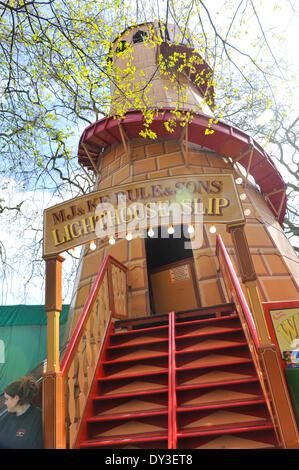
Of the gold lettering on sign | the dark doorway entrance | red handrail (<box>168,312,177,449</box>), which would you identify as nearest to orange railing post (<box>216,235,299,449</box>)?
the gold lettering on sign

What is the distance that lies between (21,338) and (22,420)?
6.67m

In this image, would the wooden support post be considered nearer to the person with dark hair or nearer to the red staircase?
the person with dark hair

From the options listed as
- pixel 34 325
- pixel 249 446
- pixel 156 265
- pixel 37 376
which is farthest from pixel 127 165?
pixel 249 446

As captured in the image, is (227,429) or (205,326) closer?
(227,429)

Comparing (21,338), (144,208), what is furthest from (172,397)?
(21,338)

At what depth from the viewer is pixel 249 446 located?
282 cm

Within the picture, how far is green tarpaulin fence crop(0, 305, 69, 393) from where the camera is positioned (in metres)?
8.62

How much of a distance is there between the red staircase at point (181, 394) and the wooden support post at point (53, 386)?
17.4 inches

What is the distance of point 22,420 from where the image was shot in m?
3.11

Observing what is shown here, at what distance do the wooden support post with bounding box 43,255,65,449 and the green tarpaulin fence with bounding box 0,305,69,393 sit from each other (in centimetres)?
622

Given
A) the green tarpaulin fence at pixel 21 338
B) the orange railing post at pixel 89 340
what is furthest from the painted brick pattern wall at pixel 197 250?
the green tarpaulin fence at pixel 21 338

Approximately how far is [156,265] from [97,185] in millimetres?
3092

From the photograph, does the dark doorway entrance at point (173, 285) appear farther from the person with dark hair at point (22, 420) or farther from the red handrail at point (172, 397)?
the person with dark hair at point (22, 420)
